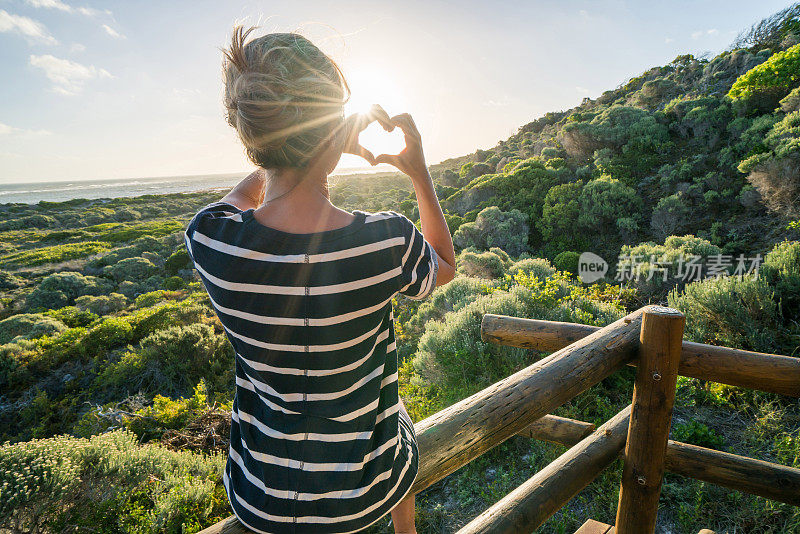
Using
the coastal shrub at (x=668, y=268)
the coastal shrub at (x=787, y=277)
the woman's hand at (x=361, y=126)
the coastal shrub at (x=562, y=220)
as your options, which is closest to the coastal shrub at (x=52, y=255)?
the coastal shrub at (x=562, y=220)

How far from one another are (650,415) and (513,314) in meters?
3.45

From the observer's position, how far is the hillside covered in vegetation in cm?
337

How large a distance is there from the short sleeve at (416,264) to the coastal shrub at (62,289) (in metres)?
19.3

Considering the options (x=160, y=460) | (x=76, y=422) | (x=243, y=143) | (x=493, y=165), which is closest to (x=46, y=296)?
(x=76, y=422)

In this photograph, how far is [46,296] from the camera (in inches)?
595

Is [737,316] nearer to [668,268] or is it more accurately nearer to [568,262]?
[668,268]

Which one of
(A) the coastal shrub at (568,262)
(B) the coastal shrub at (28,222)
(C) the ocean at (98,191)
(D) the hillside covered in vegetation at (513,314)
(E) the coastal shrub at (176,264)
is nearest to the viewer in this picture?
(D) the hillside covered in vegetation at (513,314)

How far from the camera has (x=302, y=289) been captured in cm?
80

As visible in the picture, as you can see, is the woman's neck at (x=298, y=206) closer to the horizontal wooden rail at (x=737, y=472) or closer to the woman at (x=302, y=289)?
the woman at (x=302, y=289)

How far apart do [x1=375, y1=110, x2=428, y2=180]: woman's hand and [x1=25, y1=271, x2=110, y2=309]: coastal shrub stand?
19218mm

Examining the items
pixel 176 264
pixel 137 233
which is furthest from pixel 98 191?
pixel 176 264

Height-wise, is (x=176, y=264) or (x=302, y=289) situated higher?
(x=302, y=289)

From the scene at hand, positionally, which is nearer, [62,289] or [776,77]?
[776,77]

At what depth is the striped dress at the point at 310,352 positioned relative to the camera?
0.81m
